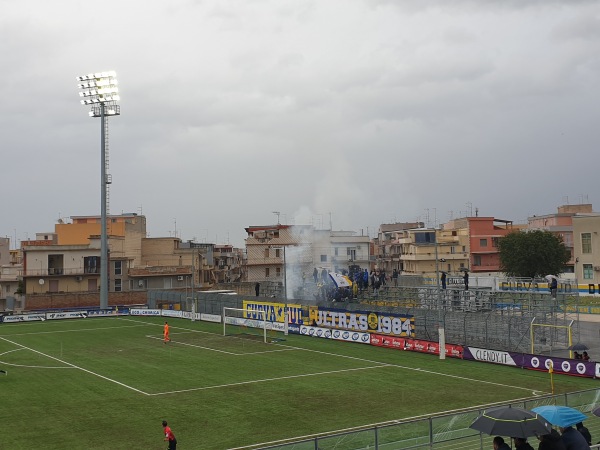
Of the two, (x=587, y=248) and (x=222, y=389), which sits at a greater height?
(x=587, y=248)

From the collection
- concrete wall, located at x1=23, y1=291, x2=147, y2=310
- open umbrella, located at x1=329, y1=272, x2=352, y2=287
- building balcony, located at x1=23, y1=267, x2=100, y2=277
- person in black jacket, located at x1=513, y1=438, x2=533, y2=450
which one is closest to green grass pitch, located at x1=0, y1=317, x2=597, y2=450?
person in black jacket, located at x1=513, y1=438, x2=533, y2=450

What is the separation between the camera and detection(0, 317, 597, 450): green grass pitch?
96.0 feet

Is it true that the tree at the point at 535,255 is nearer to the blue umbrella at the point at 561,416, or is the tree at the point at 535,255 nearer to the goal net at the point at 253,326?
the goal net at the point at 253,326

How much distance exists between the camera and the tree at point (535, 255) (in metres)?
96.6

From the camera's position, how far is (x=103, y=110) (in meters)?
86.9

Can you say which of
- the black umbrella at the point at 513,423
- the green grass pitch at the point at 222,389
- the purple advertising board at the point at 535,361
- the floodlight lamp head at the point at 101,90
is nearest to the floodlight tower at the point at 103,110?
the floodlight lamp head at the point at 101,90

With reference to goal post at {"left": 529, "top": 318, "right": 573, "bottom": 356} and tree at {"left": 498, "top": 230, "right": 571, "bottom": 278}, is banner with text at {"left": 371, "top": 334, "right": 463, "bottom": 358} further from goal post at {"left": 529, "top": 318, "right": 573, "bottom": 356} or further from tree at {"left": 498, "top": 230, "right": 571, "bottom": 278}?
tree at {"left": 498, "top": 230, "right": 571, "bottom": 278}

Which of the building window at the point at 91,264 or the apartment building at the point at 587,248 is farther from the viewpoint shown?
the building window at the point at 91,264

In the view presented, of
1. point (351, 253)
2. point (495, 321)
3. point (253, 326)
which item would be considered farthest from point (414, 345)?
point (351, 253)

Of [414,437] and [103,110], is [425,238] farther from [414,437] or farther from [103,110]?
[414,437]

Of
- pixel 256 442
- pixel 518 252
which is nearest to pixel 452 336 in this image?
pixel 256 442

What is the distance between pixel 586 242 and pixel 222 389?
6080 centimetres

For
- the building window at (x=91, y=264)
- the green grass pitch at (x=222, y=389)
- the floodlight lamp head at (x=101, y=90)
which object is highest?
the floodlight lamp head at (x=101, y=90)

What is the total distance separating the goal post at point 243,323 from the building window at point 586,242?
41.2 metres
